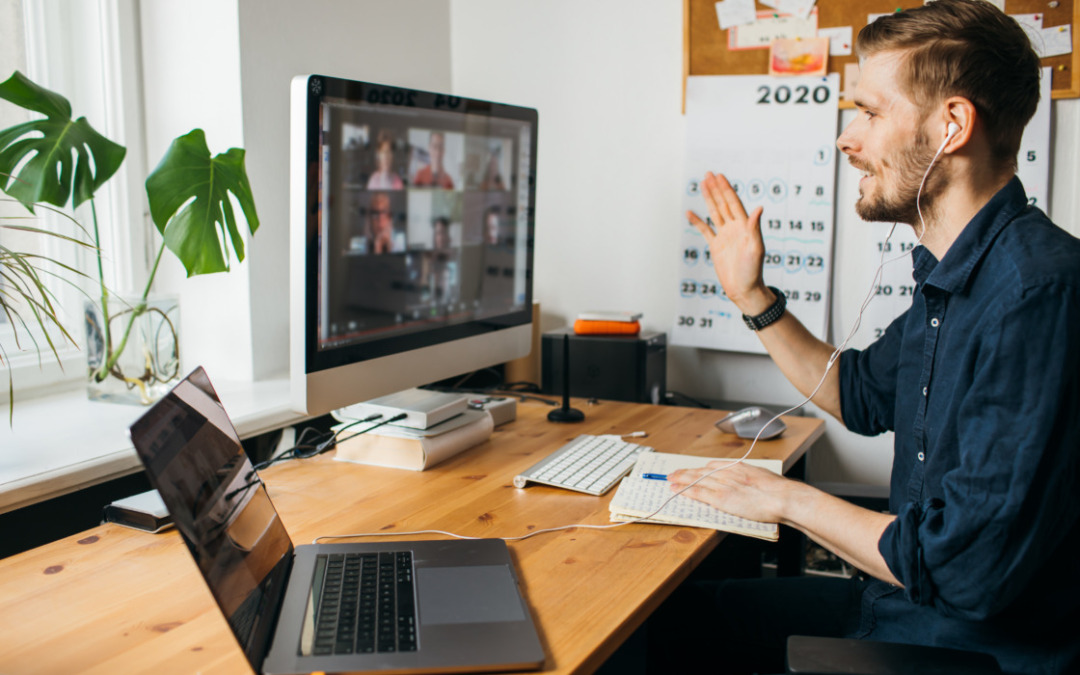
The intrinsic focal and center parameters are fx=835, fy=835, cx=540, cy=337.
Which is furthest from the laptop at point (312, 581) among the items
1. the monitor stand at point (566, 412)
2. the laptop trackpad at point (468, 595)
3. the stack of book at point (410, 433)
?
the monitor stand at point (566, 412)

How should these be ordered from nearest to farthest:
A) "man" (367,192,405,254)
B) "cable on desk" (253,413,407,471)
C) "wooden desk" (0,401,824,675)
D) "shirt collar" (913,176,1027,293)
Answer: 1. "wooden desk" (0,401,824,675)
2. "shirt collar" (913,176,1027,293)
3. "man" (367,192,405,254)
4. "cable on desk" (253,413,407,471)

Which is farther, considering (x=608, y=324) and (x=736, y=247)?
(x=608, y=324)

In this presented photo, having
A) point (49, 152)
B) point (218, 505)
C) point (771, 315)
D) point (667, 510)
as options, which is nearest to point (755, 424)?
point (771, 315)

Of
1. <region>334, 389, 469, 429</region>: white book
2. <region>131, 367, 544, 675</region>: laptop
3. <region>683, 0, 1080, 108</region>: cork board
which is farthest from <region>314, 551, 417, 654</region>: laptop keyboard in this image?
<region>683, 0, 1080, 108</region>: cork board

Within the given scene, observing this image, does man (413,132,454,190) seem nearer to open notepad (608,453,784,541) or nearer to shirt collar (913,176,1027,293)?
open notepad (608,453,784,541)

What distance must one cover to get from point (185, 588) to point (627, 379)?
4.08 feet

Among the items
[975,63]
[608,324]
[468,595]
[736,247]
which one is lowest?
[468,595]

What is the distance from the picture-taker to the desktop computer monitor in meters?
1.22

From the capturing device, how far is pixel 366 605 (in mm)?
890

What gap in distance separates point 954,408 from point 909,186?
33cm

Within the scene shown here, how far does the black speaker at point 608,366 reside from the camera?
2025 mm

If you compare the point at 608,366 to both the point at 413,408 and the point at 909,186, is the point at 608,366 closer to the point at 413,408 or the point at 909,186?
the point at 413,408

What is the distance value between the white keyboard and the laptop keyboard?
14.0 inches

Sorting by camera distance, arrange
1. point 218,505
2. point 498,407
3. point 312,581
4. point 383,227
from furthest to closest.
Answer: point 498,407
point 383,227
point 312,581
point 218,505
